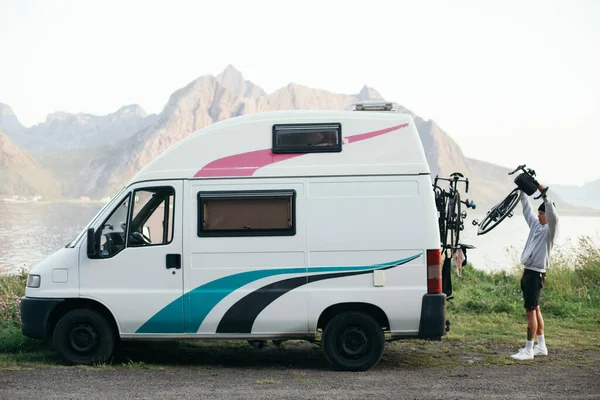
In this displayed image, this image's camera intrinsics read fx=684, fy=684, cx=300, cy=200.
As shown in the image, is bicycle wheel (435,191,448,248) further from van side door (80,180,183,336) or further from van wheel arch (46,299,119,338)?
van wheel arch (46,299,119,338)

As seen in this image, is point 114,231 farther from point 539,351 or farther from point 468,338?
point 539,351

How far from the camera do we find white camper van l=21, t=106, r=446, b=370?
24.9 feet

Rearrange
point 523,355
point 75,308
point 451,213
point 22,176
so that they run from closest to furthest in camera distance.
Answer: point 75,308
point 451,213
point 523,355
point 22,176

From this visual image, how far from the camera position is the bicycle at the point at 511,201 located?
26.9 ft

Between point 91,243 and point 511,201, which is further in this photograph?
point 511,201

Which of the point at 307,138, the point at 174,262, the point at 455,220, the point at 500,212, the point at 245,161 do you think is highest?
the point at 307,138

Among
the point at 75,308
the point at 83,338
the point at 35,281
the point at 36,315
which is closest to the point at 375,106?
the point at 75,308

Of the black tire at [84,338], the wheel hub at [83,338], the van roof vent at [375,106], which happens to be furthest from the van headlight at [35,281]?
the van roof vent at [375,106]

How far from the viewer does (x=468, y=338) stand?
10.1 meters

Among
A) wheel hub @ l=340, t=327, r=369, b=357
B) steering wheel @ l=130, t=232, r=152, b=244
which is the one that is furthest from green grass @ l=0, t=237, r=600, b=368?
steering wheel @ l=130, t=232, r=152, b=244

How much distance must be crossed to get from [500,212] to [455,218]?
2.33 ft

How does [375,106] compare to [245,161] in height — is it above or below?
above

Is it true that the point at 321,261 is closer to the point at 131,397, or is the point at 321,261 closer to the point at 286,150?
the point at 286,150

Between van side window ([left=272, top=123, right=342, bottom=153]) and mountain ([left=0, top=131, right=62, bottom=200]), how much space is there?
153 meters
